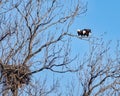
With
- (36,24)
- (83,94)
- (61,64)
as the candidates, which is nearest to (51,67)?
(61,64)

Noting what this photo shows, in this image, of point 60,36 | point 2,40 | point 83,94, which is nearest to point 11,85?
point 2,40

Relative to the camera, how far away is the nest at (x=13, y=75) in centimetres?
1238

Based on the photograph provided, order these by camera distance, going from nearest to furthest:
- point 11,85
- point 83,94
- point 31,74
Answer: point 11,85, point 31,74, point 83,94

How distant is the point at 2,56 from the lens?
1273 centimetres

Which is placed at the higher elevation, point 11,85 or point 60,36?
point 60,36

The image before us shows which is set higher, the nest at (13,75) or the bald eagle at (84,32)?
the bald eagle at (84,32)

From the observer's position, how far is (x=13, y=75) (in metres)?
12.4

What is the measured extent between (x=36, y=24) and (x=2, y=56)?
1.47 m

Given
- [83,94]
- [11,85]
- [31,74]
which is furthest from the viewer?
[83,94]

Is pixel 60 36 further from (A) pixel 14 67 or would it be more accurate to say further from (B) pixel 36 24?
(A) pixel 14 67

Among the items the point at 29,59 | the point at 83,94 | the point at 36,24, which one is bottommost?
the point at 83,94

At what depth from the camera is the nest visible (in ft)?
40.6

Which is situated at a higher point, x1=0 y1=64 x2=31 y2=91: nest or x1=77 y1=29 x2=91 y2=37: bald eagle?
x1=77 y1=29 x2=91 y2=37: bald eagle

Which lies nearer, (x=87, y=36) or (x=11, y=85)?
(x=11, y=85)
